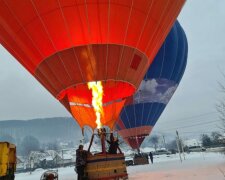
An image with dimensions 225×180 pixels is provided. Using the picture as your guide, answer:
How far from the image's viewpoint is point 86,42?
10328 mm

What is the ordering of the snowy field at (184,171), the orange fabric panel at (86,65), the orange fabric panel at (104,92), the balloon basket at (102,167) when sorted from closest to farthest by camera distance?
the balloon basket at (102,167) < the orange fabric panel at (86,65) < the snowy field at (184,171) < the orange fabric panel at (104,92)

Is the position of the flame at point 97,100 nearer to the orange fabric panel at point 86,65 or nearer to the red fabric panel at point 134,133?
the orange fabric panel at point 86,65

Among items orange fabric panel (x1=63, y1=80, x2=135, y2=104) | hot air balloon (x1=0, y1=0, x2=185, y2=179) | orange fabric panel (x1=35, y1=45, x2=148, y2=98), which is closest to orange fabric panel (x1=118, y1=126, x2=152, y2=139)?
orange fabric panel (x1=63, y1=80, x2=135, y2=104)

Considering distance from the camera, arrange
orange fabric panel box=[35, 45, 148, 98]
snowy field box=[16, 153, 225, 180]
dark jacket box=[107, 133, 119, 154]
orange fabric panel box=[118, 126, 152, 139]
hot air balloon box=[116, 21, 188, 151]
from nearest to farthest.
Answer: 1. orange fabric panel box=[35, 45, 148, 98]
2. snowy field box=[16, 153, 225, 180]
3. dark jacket box=[107, 133, 119, 154]
4. hot air balloon box=[116, 21, 188, 151]
5. orange fabric panel box=[118, 126, 152, 139]

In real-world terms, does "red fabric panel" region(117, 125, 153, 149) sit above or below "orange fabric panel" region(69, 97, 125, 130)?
above

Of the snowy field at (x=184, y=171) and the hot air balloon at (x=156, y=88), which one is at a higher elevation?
Result: the hot air balloon at (x=156, y=88)

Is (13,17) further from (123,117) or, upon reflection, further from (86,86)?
(123,117)

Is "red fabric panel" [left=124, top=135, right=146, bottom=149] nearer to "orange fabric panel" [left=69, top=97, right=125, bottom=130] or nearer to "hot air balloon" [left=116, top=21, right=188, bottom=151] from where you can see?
"hot air balloon" [left=116, top=21, right=188, bottom=151]

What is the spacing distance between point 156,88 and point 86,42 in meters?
11.6

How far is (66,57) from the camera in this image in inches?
411

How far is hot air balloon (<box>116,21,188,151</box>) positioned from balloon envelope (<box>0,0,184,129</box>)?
28.3 ft

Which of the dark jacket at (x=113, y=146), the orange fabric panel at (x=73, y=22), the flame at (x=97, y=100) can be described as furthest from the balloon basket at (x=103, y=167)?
the orange fabric panel at (x=73, y=22)

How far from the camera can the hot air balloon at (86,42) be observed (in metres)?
10.1

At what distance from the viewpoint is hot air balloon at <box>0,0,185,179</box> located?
10070 mm
